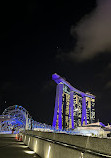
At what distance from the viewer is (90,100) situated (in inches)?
6850

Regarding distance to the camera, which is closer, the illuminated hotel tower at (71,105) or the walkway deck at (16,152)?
the walkway deck at (16,152)

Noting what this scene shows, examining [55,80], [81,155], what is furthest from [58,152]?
[55,80]

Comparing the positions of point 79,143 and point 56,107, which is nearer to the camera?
point 79,143

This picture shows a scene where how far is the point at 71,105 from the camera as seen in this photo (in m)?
133

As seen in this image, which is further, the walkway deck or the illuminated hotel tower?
the illuminated hotel tower

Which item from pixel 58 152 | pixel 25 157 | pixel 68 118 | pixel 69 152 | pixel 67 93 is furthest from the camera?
pixel 68 118

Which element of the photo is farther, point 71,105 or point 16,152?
point 71,105

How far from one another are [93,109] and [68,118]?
33.3 metres

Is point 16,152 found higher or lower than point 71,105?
lower

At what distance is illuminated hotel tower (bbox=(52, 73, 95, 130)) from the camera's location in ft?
401

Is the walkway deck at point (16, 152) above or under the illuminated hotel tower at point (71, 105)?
under

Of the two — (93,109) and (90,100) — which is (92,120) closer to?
(93,109)

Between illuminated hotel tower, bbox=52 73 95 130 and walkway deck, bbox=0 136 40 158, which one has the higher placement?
illuminated hotel tower, bbox=52 73 95 130

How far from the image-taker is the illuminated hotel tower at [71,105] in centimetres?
12238
